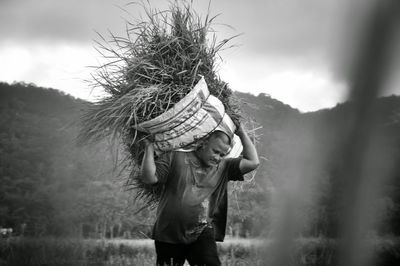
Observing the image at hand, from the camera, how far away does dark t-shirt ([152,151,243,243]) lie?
3.01 metres

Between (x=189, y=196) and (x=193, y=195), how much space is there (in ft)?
0.10

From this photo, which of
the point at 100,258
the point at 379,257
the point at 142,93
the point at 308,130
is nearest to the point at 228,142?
the point at 142,93

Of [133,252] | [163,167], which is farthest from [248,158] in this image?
[133,252]

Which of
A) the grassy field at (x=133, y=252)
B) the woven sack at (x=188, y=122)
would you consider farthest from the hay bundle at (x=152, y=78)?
the grassy field at (x=133, y=252)

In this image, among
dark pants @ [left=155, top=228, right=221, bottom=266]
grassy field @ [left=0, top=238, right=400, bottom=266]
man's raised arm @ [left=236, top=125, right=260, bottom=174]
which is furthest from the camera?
grassy field @ [left=0, top=238, right=400, bottom=266]

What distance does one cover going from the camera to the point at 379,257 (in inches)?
350

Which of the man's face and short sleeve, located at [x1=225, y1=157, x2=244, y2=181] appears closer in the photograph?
the man's face

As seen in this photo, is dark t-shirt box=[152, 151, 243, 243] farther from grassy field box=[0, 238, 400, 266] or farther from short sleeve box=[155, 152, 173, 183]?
grassy field box=[0, 238, 400, 266]

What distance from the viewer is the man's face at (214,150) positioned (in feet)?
10.3

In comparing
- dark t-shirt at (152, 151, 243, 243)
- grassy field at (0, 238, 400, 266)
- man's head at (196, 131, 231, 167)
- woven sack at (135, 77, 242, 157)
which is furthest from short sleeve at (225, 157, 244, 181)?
grassy field at (0, 238, 400, 266)

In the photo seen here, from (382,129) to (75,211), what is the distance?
8.07 m

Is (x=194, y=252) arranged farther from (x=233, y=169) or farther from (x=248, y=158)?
(x=248, y=158)

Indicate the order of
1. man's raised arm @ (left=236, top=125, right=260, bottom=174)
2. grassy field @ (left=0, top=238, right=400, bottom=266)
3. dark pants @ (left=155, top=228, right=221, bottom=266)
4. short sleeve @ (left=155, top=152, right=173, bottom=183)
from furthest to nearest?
grassy field @ (left=0, top=238, right=400, bottom=266) → man's raised arm @ (left=236, top=125, right=260, bottom=174) → short sleeve @ (left=155, top=152, right=173, bottom=183) → dark pants @ (left=155, top=228, right=221, bottom=266)

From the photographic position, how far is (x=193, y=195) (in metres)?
3.08
